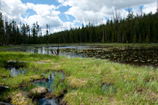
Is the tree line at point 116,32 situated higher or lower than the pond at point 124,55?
higher

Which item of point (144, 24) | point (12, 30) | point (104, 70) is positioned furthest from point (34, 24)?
point (104, 70)

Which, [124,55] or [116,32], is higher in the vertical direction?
[116,32]

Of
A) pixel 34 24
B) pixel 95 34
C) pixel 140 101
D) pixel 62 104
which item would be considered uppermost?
pixel 34 24

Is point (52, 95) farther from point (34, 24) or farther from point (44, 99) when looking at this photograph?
point (34, 24)

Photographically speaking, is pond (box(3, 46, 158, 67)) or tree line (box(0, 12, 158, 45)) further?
tree line (box(0, 12, 158, 45))

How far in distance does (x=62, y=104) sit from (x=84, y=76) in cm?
239

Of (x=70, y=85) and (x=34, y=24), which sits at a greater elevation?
(x=34, y=24)

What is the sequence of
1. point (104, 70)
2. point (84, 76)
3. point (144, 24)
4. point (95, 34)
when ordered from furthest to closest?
point (95, 34) → point (144, 24) → point (104, 70) → point (84, 76)

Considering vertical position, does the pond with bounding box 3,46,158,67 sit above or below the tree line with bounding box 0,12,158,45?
below

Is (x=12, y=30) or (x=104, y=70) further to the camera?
(x=12, y=30)

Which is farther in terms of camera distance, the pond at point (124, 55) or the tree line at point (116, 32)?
the tree line at point (116, 32)

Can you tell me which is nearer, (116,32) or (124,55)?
(124,55)

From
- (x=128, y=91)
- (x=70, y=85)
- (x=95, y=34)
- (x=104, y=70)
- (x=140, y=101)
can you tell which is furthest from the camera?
(x=95, y=34)

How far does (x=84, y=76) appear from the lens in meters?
5.84
